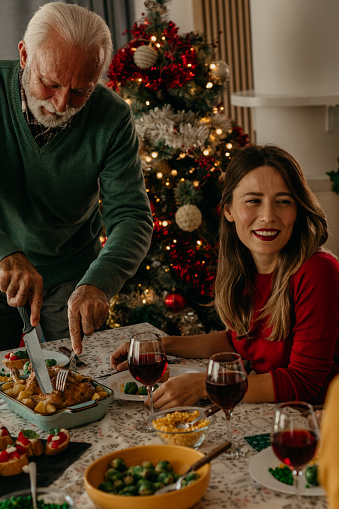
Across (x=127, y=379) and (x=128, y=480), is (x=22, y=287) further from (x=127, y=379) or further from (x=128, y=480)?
(x=128, y=480)

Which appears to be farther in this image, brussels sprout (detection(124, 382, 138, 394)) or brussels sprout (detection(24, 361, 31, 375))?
brussels sprout (detection(24, 361, 31, 375))

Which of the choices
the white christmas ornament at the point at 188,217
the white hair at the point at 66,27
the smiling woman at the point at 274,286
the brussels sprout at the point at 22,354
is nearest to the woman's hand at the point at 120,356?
the smiling woman at the point at 274,286

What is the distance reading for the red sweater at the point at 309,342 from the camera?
152 cm

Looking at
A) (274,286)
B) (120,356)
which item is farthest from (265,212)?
(120,356)

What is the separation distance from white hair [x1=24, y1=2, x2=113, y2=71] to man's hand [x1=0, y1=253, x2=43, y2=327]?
0.70 metres

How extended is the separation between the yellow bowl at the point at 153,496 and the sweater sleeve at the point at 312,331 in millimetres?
454

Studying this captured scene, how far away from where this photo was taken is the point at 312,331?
5.15 feet

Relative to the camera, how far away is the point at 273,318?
1.66 metres

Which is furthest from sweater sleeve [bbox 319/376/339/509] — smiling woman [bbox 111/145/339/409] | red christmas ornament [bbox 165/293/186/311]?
red christmas ornament [bbox 165/293/186/311]

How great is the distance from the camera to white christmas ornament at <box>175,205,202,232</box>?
3109 millimetres

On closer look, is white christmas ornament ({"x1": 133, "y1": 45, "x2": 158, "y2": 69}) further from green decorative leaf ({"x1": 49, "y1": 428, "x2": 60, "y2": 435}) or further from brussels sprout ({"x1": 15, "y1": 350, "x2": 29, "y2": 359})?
green decorative leaf ({"x1": 49, "y1": 428, "x2": 60, "y2": 435})

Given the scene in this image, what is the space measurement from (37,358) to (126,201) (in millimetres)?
799

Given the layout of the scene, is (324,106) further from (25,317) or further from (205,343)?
(25,317)

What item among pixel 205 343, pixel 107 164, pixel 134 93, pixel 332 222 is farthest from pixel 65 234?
pixel 332 222
